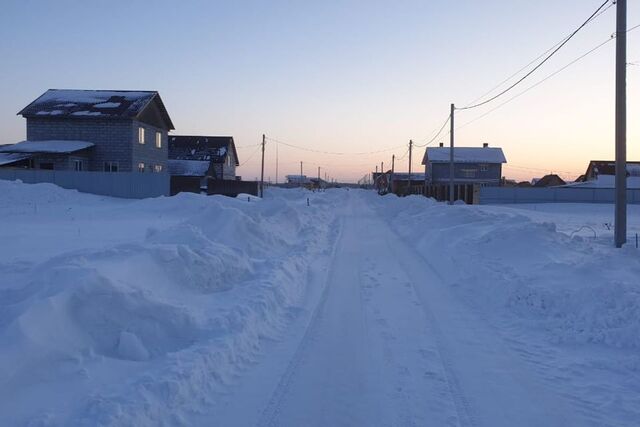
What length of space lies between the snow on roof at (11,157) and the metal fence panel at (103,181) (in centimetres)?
146

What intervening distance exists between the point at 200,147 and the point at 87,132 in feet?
65.3

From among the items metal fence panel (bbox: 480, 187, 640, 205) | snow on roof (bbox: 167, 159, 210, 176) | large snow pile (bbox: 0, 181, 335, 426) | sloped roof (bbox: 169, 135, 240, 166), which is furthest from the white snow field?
sloped roof (bbox: 169, 135, 240, 166)

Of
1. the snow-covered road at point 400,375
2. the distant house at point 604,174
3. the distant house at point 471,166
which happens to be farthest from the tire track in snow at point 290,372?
the distant house at point 471,166

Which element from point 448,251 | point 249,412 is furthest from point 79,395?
point 448,251

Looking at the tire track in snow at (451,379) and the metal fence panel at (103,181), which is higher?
the metal fence panel at (103,181)

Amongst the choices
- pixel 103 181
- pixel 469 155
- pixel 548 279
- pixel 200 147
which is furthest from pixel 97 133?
pixel 469 155

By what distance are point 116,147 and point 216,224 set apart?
26915mm

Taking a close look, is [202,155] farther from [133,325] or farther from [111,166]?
[133,325]

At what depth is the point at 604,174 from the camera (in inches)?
2867

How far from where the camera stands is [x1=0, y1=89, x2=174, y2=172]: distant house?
37.2 meters

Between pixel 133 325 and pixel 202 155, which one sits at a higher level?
pixel 202 155

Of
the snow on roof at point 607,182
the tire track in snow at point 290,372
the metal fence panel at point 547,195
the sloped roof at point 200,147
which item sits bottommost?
the tire track in snow at point 290,372

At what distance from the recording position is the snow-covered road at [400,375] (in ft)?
15.7

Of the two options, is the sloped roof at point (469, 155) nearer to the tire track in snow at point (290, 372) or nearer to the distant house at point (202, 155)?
the distant house at point (202, 155)
